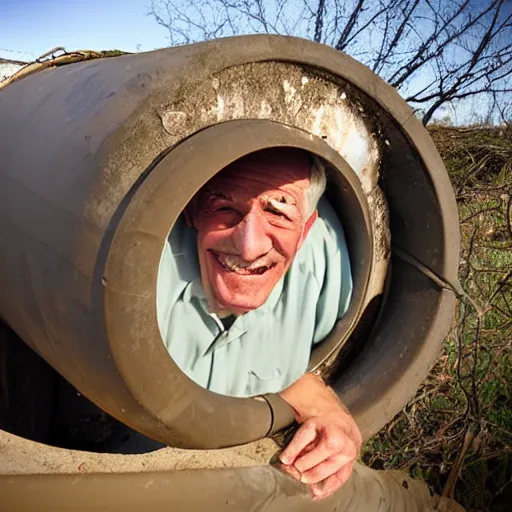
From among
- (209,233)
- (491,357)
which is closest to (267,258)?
(209,233)

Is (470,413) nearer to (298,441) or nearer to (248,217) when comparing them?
(298,441)

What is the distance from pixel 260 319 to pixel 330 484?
42 cm

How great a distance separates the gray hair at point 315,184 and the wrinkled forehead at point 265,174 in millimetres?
12

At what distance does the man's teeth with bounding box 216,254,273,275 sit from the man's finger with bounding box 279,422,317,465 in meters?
0.37

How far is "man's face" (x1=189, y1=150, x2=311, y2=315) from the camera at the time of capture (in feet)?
4.96

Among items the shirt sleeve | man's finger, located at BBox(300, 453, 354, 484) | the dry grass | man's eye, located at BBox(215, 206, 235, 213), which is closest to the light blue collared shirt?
the shirt sleeve

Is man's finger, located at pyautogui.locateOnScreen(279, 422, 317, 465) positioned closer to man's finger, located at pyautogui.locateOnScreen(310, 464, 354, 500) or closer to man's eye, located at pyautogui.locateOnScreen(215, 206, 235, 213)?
man's finger, located at pyautogui.locateOnScreen(310, 464, 354, 500)

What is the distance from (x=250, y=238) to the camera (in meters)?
1.45

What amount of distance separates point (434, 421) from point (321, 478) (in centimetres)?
135

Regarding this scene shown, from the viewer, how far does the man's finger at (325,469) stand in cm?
146

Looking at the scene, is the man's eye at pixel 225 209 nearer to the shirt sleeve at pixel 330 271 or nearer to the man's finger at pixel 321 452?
the shirt sleeve at pixel 330 271

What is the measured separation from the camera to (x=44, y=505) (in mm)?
1216

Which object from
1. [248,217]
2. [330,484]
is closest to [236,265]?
[248,217]

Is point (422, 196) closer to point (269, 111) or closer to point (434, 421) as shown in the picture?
point (269, 111)
